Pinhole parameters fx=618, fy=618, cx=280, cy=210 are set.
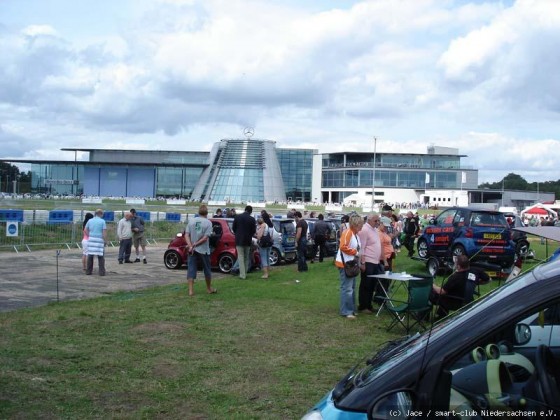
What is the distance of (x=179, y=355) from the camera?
25.5 ft

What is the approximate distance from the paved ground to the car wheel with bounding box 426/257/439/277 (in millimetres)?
6051

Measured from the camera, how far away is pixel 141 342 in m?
8.43

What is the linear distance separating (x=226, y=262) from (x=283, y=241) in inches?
127

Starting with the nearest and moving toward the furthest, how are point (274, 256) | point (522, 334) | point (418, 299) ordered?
point (522, 334)
point (418, 299)
point (274, 256)

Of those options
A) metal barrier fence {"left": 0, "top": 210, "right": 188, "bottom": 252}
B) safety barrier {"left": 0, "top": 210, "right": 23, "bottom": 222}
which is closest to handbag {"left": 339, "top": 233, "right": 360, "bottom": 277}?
safety barrier {"left": 0, "top": 210, "right": 23, "bottom": 222}

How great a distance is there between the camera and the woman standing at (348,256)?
1038 cm

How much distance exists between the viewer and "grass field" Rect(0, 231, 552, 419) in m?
5.89

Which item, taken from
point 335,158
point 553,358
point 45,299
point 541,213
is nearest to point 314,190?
point 335,158

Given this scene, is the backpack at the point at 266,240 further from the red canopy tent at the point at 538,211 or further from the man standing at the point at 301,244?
the red canopy tent at the point at 538,211

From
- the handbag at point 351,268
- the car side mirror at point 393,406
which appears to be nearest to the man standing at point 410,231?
the handbag at point 351,268

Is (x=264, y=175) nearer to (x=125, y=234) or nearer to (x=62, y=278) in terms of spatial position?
(x=125, y=234)

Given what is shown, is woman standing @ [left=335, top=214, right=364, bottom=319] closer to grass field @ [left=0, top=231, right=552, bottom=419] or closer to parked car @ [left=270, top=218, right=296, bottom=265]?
grass field @ [left=0, top=231, right=552, bottom=419]

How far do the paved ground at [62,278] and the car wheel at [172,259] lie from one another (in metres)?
0.26

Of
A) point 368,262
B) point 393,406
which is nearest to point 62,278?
point 368,262
